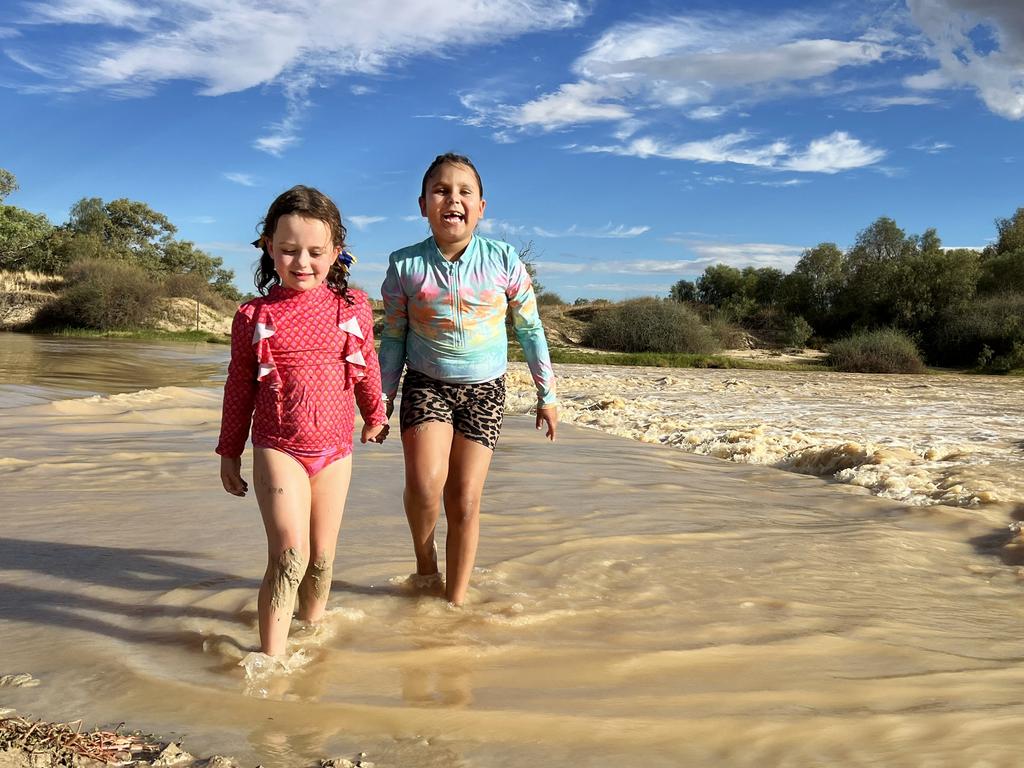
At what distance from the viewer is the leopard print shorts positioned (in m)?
3.39

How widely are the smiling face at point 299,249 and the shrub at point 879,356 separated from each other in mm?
24744

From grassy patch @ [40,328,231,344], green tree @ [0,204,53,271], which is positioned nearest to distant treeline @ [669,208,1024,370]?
grassy patch @ [40,328,231,344]

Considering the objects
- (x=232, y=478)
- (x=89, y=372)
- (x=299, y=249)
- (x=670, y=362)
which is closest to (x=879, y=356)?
(x=670, y=362)

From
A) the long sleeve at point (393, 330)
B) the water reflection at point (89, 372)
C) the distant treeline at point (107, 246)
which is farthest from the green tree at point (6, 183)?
the long sleeve at point (393, 330)

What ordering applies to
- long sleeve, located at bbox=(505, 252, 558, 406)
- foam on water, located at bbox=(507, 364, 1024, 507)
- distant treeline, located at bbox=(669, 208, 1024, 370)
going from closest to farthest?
1. long sleeve, located at bbox=(505, 252, 558, 406)
2. foam on water, located at bbox=(507, 364, 1024, 507)
3. distant treeline, located at bbox=(669, 208, 1024, 370)

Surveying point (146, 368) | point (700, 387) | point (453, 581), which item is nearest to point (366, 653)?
point (453, 581)

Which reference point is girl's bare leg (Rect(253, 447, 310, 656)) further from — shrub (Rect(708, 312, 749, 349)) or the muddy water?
shrub (Rect(708, 312, 749, 349))

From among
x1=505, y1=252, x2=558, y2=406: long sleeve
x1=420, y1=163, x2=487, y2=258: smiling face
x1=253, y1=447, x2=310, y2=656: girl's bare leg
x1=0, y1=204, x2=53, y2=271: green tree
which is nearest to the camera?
x1=253, y1=447, x2=310, y2=656: girl's bare leg

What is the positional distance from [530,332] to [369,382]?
83cm

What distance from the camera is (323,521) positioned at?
9.80 feet

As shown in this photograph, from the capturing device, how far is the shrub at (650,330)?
1219 inches

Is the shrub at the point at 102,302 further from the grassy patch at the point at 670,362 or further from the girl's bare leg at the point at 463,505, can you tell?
the girl's bare leg at the point at 463,505

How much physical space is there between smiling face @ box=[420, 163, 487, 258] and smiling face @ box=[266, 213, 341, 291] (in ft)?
1.83

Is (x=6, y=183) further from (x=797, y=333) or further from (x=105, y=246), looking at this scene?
(x=797, y=333)
